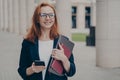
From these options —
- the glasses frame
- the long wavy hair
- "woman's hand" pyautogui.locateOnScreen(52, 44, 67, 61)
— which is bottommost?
"woman's hand" pyautogui.locateOnScreen(52, 44, 67, 61)

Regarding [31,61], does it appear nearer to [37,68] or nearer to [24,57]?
[24,57]

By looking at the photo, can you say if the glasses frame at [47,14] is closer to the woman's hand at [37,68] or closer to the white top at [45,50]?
the white top at [45,50]

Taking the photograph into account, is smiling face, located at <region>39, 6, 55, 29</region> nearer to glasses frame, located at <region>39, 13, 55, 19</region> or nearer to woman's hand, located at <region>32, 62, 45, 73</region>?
glasses frame, located at <region>39, 13, 55, 19</region>

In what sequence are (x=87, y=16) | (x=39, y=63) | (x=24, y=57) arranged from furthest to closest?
(x=87, y=16)
(x=24, y=57)
(x=39, y=63)

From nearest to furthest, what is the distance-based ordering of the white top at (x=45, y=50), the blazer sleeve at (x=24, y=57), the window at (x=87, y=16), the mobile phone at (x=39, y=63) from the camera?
the mobile phone at (x=39, y=63), the white top at (x=45, y=50), the blazer sleeve at (x=24, y=57), the window at (x=87, y=16)

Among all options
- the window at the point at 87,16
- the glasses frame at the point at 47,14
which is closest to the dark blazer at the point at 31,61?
the glasses frame at the point at 47,14

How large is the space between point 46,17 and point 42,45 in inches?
11.2

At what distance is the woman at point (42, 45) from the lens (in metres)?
3.74

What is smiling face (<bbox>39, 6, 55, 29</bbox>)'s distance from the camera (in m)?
3.78

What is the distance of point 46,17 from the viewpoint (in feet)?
12.4

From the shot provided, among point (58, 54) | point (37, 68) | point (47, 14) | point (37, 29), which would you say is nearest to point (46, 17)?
point (47, 14)

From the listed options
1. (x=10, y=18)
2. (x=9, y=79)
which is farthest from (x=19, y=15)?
(x=9, y=79)

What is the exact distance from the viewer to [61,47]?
3.68 meters

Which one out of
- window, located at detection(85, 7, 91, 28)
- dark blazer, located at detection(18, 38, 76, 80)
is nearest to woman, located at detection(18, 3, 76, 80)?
dark blazer, located at detection(18, 38, 76, 80)
